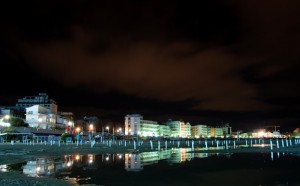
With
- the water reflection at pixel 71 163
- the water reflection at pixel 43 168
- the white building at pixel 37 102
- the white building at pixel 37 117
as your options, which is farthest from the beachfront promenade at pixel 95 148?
the white building at pixel 37 102

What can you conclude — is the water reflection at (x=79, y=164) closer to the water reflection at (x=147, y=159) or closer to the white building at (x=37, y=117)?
the water reflection at (x=147, y=159)

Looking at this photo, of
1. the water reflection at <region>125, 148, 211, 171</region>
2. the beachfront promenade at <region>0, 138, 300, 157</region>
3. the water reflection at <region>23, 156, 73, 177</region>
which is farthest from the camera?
the beachfront promenade at <region>0, 138, 300, 157</region>

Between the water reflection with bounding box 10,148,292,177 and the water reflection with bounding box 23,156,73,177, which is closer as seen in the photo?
the water reflection with bounding box 23,156,73,177

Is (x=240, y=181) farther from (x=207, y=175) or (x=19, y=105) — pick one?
(x=19, y=105)

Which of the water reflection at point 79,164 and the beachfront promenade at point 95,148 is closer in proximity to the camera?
the water reflection at point 79,164

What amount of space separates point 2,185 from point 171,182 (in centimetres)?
1031

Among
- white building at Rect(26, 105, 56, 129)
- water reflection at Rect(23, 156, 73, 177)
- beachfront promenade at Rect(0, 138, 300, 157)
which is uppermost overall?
white building at Rect(26, 105, 56, 129)

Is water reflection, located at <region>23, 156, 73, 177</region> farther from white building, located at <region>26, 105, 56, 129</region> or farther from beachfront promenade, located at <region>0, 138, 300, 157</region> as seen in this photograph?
white building, located at <region>26, 105, 56, 129</region>

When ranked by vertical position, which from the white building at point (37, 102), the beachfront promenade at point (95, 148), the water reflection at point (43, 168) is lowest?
the beachfront promenade at point (95, 148)

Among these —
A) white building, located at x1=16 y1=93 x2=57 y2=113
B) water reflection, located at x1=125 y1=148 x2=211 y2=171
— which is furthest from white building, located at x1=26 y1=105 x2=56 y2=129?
water reflection, located at x1=125 y1=148 x2=211 y2=171

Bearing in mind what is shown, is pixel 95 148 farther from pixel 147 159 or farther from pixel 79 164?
pixel 79 164

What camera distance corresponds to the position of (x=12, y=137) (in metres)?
103

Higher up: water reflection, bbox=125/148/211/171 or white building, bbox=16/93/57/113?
white building, bbox=16/93/57/113

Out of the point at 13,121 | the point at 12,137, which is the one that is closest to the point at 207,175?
the point at 12,137
